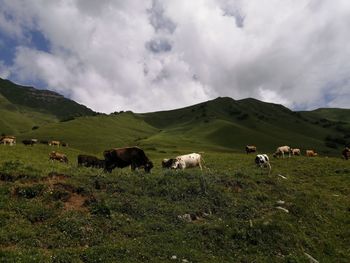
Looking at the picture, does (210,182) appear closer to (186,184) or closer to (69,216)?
(186,184)

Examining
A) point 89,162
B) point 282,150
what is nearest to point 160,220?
point 89,162

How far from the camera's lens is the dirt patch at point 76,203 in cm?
1905

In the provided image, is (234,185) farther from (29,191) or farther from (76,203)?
(29,191)

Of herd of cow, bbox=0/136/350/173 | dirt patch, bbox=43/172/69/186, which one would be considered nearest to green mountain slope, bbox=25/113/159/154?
herd of cow, bbox=0/136/350/173

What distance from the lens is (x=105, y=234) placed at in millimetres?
17219

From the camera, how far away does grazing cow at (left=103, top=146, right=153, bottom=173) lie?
29984mm

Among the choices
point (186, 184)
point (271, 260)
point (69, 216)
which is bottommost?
point (271, 260)

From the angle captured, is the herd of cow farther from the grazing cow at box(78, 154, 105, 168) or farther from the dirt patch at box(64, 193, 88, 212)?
the dirt patch at box(64, 193, 88, 212)

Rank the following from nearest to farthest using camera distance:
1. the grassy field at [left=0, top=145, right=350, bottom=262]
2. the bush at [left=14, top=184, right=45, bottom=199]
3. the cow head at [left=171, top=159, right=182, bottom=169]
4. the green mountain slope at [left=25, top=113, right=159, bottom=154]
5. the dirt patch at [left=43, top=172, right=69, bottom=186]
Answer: the grassy field at [left=0, top=145, right=350, bottom=262], the bush at [left=14, top=184, right=45, bottom=199], the dirt patch at [left=43, top=172, right=69, bottom=186], the cow head at [left=171, top=159, right=182, bottom=169], the green mountain slope at [left=25, top=113, right=159, bottom=154]

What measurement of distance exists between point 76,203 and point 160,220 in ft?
13.9

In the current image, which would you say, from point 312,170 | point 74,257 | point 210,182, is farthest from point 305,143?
point 74,257

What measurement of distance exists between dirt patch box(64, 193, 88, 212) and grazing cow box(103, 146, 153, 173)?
923cm

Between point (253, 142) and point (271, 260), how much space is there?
150m

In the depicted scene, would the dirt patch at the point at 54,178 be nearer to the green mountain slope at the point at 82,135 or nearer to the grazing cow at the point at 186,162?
the grazing cow at the point at 186,162
